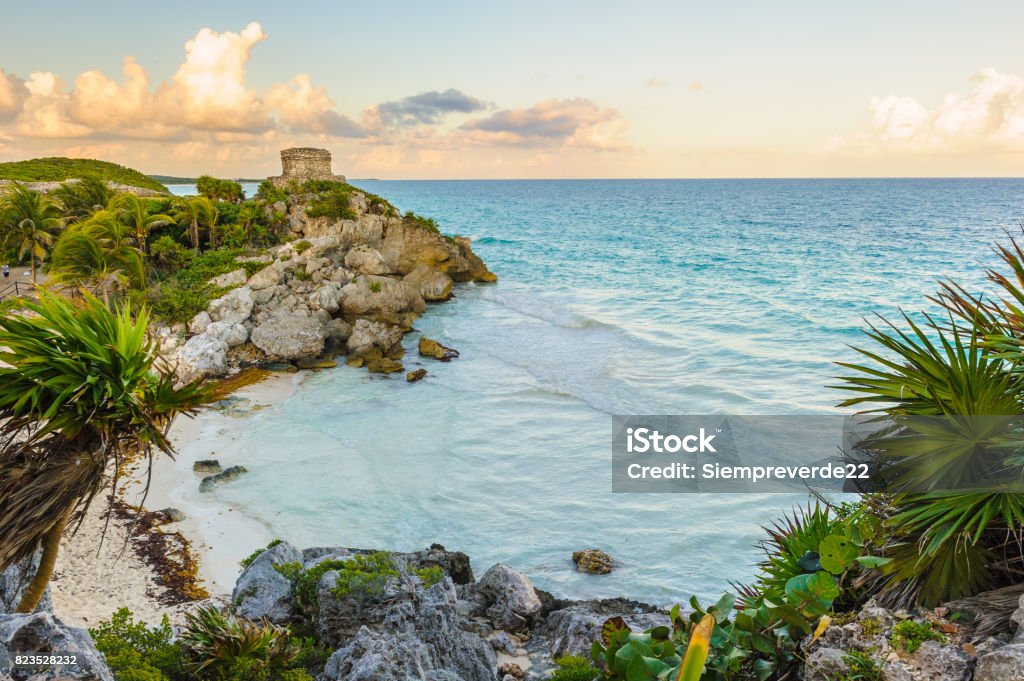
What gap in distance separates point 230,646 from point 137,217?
32420mm

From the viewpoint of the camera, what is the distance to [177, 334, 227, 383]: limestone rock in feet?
78.8

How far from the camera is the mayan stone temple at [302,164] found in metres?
49.9

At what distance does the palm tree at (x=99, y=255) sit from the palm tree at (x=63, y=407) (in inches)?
915

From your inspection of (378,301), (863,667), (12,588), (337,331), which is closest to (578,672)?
(863,667)

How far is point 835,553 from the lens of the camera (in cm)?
432

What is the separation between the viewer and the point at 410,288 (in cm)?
3578

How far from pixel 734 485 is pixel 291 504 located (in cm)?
1098

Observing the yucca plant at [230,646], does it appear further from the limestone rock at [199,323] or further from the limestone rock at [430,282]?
the limestone rock at [430,282]

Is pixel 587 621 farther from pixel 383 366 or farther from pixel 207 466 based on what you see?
pixel 383 366

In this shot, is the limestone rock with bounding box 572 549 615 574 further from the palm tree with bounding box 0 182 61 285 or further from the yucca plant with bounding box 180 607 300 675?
the palm tree with bounding box 0 182 61 285

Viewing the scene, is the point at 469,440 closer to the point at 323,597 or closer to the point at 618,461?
the point at 618,461

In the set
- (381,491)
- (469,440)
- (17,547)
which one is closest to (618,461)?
(469,440)

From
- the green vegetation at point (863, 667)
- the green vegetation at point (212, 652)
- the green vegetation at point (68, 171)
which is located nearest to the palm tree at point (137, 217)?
the green vegetation at point (212, 652)

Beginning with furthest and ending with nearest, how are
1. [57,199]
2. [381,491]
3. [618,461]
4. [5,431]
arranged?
1. [57,199]
2. [618,461]
3. [381,491]
4. [5,431]
